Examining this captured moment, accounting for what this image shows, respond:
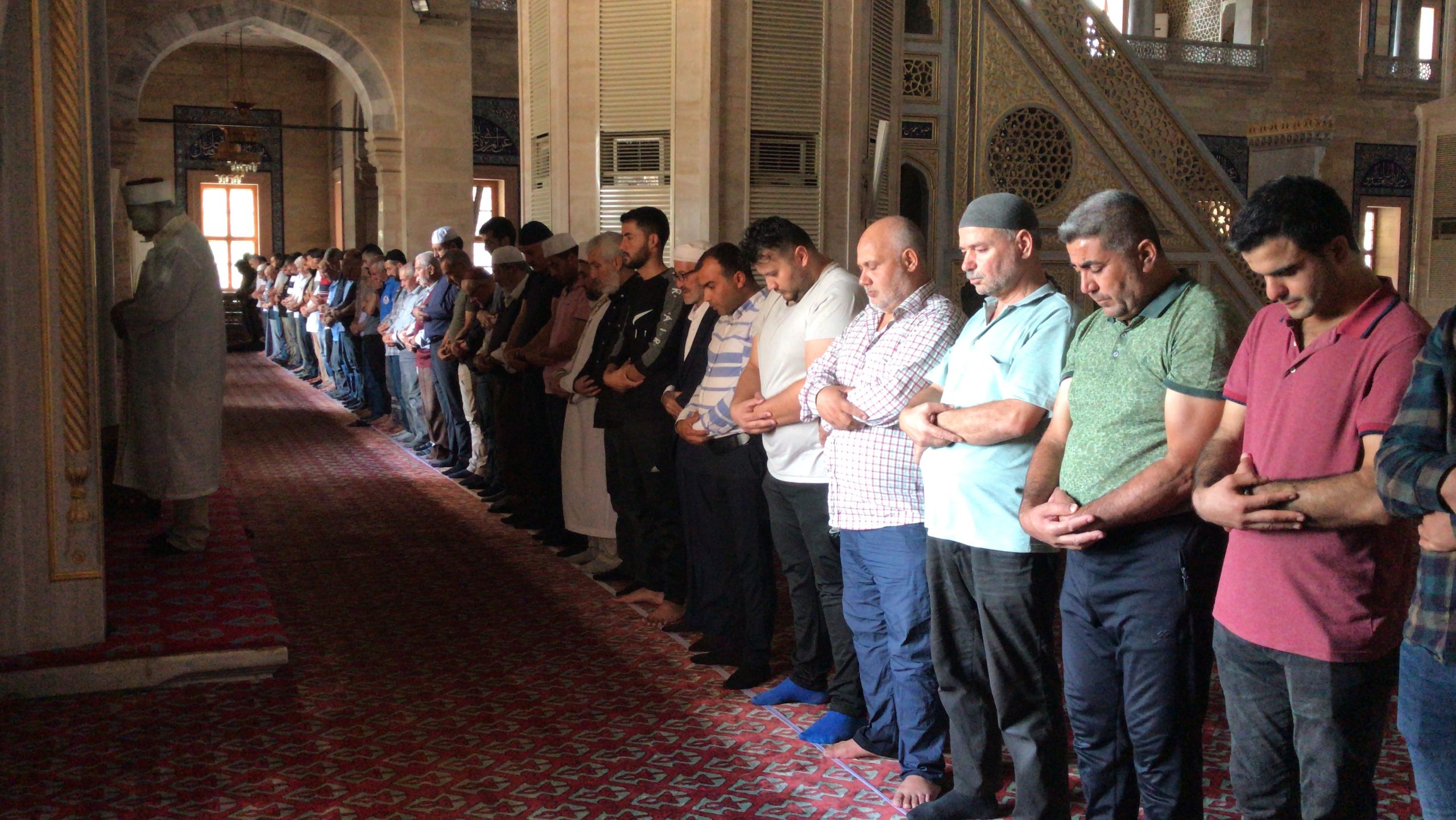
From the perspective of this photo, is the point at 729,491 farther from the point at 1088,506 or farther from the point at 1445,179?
the point at 1445,179

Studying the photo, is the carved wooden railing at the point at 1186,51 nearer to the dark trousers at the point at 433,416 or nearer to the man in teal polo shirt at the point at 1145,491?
the dark trousers at the point at 433,416

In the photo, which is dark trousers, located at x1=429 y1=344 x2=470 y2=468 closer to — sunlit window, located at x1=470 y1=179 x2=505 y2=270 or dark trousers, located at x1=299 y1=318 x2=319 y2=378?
dark trousers, located at x1=299 y1=318 x2=319 y2=378

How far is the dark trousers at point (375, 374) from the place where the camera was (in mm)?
10758

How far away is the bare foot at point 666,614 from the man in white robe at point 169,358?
1930mm

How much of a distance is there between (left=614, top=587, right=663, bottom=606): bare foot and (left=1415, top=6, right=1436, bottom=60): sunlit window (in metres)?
20.8

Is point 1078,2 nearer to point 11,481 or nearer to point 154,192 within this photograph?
point 154,192

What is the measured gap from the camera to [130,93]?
12.5m

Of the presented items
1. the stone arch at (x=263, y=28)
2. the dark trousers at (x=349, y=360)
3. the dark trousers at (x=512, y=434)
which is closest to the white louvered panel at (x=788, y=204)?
the dark trousers at (x=512, y=434)

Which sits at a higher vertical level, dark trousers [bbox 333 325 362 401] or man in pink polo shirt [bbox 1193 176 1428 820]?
man in pink polo shirt [bbox 1193 176 1428 820]

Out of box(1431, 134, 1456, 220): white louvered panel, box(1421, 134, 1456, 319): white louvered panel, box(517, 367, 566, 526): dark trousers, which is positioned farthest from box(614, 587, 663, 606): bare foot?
box(1431, 134, 1456, 220): white louvered panel

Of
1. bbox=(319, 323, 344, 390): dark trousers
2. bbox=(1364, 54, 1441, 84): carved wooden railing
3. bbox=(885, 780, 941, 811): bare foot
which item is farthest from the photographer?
bbox=(1364, 54, 1441, 84): carved wooden railing

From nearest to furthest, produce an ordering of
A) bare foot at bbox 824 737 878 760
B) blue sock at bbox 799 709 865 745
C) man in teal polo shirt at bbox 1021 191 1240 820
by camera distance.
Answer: man in teal polo shirt at bbox 1021 191 1240 820 < bare foot at bbox 824 737 878 760 < blue sock at bbox 799 709 865 745

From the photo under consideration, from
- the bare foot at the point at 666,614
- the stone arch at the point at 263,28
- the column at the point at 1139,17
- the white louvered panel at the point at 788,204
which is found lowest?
the bare foot at the point at 666,614

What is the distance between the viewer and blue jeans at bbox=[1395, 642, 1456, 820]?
1.75 meters
